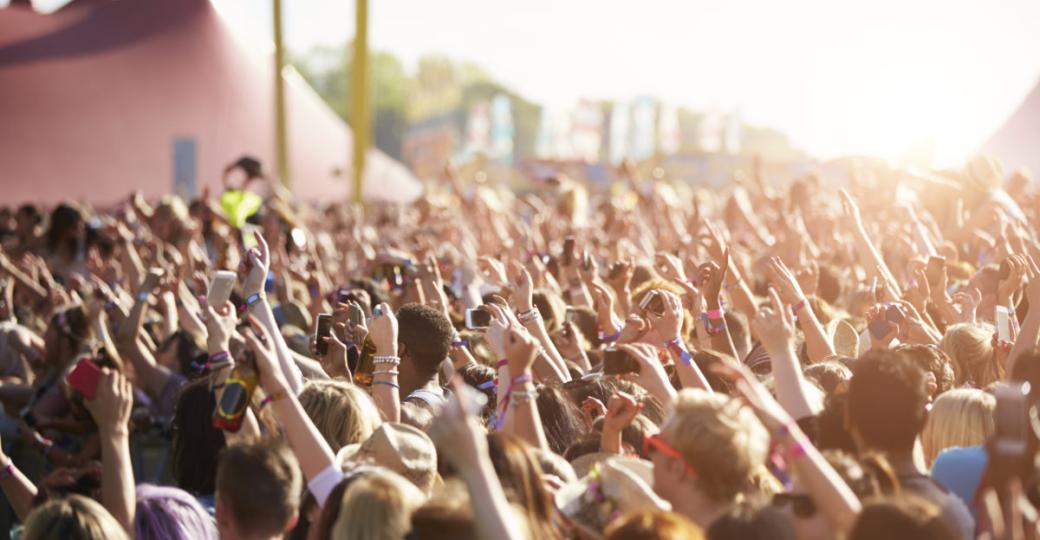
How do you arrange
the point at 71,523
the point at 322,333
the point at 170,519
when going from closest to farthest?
the point at 71,523 → the point at 170,519 → the point at 322,333

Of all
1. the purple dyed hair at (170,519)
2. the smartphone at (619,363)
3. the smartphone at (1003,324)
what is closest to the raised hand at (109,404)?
the purple dyed hair at (170,519)

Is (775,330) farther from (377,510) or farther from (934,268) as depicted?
(934,268)

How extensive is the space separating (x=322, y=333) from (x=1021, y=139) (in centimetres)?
1075

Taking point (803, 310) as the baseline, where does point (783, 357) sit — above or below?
above

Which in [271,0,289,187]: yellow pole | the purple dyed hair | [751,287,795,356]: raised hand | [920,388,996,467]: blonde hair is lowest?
[271,0,289,187]: yellow pole

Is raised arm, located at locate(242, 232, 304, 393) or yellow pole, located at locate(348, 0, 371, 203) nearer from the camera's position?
raised arm, located at locate(242, 232, 304, 393)

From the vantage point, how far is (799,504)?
3.01 metres

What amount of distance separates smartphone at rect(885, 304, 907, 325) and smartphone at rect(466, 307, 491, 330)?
1782mm

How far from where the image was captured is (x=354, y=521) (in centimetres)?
295

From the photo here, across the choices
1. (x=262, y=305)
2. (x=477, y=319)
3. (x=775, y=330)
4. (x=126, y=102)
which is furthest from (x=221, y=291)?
(x=126, y=102)

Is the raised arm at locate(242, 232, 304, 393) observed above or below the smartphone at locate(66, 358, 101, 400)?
below

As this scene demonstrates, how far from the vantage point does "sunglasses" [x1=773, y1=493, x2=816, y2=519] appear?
299cm

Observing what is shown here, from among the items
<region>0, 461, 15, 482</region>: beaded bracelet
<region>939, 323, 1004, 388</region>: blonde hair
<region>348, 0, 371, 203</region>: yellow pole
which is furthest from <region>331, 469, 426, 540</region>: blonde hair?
<region>348, 0, 371, 203</region>: yellow pole

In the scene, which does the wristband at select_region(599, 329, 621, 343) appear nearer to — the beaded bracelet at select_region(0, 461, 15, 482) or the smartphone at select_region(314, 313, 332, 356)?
the smartphone at select_region(314, 313, 332, 356)
